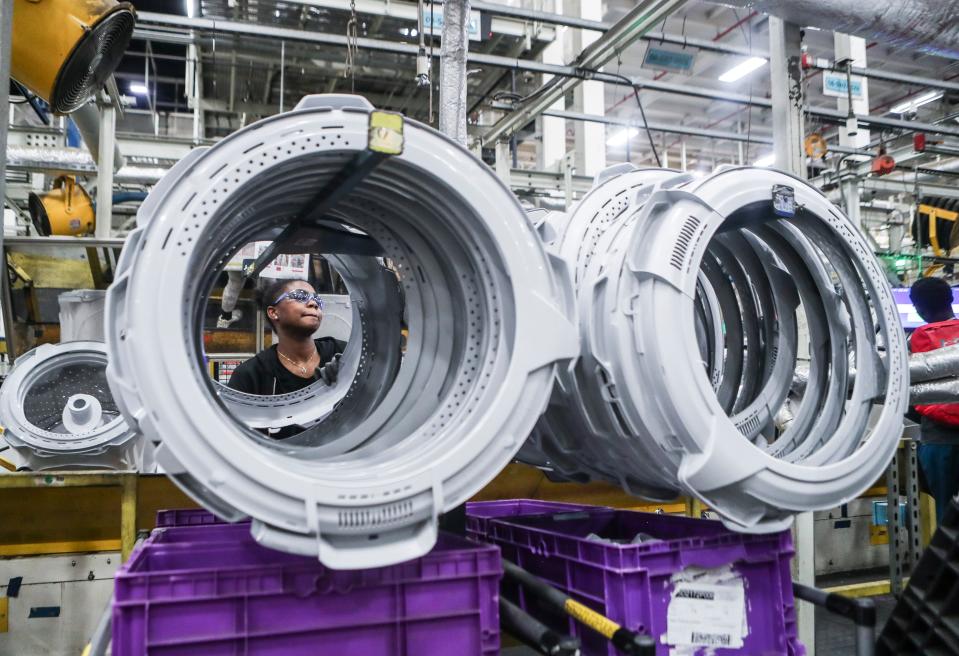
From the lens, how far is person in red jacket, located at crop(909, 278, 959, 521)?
3.17m

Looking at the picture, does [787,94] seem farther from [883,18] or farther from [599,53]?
[599,53]

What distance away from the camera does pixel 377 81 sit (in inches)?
215

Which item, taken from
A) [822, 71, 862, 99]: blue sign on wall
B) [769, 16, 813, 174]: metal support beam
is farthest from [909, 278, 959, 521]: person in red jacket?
[822, 71, 862, 99]: blue sign on wall

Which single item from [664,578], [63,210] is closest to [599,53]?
[664,578]

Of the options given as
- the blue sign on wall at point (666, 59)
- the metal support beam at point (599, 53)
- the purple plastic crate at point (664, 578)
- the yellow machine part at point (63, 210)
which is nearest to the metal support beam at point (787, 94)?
the metal support beam at point (599, 53)

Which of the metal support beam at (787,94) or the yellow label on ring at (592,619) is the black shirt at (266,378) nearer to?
the yellow label on ring at (592,619)

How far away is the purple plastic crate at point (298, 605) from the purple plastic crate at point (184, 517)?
19.1 inches

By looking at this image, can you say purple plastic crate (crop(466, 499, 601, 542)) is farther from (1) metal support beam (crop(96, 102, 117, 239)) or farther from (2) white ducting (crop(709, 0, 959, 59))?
(1) metal support beam (crop(96, 102, 117, 239))

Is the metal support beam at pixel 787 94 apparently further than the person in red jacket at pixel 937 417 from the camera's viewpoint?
No

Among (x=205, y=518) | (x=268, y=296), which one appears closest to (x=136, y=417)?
(x=205, y=518)

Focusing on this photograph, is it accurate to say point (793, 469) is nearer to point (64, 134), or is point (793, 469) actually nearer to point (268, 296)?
point (268, 296)

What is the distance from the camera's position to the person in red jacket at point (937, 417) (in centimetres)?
317

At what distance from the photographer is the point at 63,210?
404cm

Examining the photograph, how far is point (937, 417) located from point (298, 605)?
3.10 m
